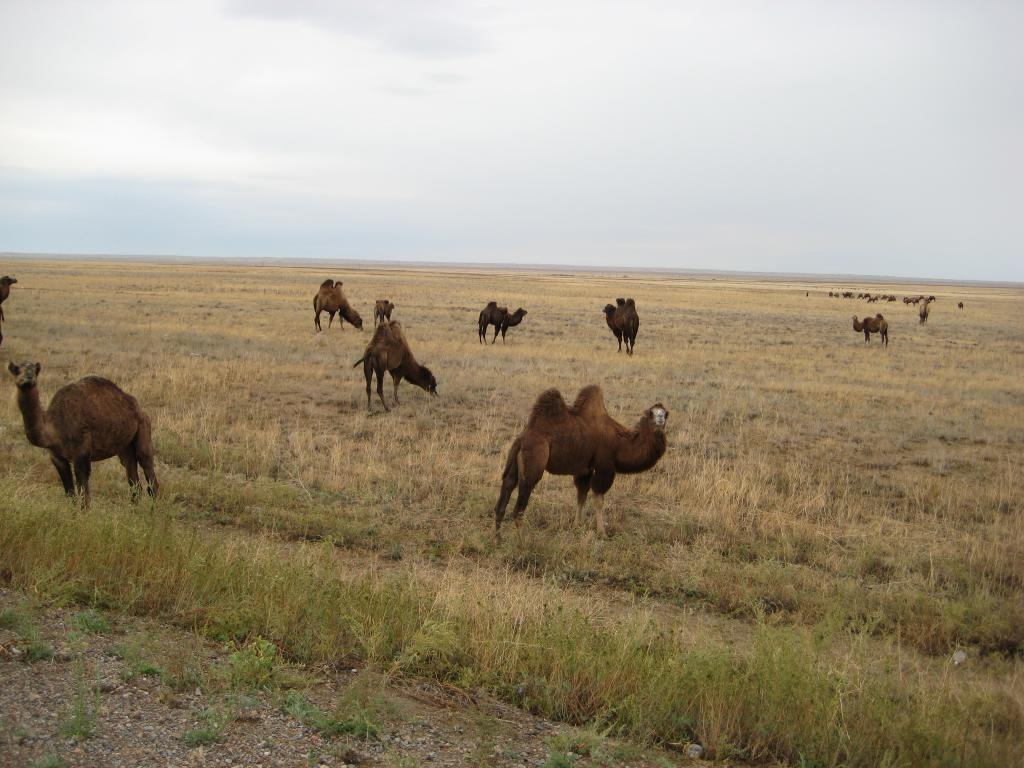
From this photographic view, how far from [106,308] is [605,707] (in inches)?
1474

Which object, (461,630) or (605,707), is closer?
(605,707)

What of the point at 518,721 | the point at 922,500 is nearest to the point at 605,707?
the point at 518,721

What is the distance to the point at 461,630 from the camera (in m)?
5.49

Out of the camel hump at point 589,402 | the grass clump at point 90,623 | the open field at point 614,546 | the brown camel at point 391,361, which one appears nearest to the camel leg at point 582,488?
the open field at point 614,546

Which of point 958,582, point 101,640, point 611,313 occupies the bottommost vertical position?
point 958,582

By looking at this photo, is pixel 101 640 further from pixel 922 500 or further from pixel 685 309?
pixel 685 309

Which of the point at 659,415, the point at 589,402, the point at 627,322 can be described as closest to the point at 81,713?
the point at 659,415

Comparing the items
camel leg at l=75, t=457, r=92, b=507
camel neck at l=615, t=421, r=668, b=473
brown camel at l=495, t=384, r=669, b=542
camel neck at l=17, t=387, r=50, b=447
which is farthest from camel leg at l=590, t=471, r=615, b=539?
camel neck at l=17, t=387, r=50, b=447

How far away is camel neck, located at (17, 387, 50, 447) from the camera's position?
7785 mm

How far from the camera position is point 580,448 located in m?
9.59

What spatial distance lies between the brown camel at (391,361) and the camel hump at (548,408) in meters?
6.70

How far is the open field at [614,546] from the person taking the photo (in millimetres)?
5008

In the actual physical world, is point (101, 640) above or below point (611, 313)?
below

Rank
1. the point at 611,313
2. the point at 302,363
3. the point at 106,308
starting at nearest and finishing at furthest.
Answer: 1. the point at 302,363
2. the point at 611,313
3. the point at 106,308
